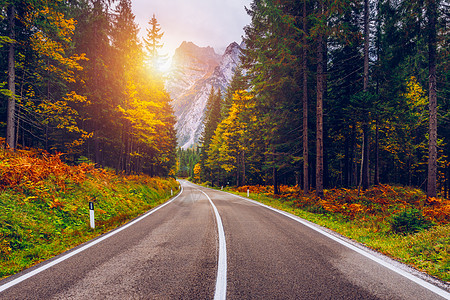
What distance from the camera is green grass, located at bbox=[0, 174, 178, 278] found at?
457 cm

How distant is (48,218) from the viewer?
6426mm

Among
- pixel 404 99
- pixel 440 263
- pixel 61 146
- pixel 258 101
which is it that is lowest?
pixel 440 263

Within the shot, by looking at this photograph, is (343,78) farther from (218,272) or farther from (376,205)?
(218,272)

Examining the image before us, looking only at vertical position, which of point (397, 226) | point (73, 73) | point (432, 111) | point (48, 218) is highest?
point (73, 73)

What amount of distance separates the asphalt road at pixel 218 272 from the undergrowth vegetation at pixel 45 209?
3.19 ft

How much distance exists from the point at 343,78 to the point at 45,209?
19.5m

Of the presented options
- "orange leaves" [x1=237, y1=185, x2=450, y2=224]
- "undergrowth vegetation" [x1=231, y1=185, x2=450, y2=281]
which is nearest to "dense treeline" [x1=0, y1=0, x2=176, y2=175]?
"orange leaves" [x1=237, y1=185, x2=450, y2=224]

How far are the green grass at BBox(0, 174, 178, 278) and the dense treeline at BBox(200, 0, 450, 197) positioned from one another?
12465 mm

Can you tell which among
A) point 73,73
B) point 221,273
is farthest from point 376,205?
point 73,73

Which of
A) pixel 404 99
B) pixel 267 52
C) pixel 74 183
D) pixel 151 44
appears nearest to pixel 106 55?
pixel 151 44

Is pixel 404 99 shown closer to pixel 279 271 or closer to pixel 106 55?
pixel 279 271

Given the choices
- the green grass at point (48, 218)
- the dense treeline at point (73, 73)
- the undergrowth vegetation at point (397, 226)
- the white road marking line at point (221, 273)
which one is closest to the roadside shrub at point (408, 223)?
the undergrowth vegetation at point (397, 226)

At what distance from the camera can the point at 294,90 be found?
1547cm

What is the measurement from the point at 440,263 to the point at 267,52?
14.3 meters
